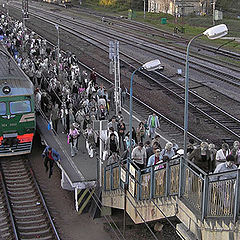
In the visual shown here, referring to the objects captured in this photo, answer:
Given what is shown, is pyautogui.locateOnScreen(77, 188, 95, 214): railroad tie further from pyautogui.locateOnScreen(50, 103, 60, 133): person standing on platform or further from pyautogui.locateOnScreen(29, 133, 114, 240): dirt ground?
pyautogui.locateOnScreen(50, 103, 60, 133): person standing on platform

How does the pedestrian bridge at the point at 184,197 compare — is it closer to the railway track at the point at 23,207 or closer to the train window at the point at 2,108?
the railway track at the point at 23,207

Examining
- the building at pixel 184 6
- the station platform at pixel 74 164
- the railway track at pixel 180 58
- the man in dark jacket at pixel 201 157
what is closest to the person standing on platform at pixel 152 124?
the station platform at pixel 74 164

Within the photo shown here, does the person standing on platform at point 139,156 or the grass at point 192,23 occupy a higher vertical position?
the person standing on platform at point 139,156

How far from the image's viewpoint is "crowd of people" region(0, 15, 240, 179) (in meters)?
14.5

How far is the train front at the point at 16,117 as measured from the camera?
2073cm

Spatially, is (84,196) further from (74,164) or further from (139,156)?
(139,156)

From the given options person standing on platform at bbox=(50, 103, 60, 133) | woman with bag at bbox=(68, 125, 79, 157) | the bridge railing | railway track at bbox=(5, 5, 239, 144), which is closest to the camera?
the bridge railing

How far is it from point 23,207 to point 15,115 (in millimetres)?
4351

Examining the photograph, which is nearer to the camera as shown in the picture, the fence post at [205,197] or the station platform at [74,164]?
the fence post at [205,197]

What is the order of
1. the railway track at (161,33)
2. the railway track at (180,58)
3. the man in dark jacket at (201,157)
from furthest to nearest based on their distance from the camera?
1. the railway track at (161,33)
2. the railway track at (180,58)
3. the man in dark jacket at (201,157)

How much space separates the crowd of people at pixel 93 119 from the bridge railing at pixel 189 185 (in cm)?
49

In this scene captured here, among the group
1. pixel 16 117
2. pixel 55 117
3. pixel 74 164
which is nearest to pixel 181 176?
pixel 74 164

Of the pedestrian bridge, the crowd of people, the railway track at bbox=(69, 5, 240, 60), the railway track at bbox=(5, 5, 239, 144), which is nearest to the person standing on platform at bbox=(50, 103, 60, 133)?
the crowd of people

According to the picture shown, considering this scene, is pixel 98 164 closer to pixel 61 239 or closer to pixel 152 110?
pixel 61 239
